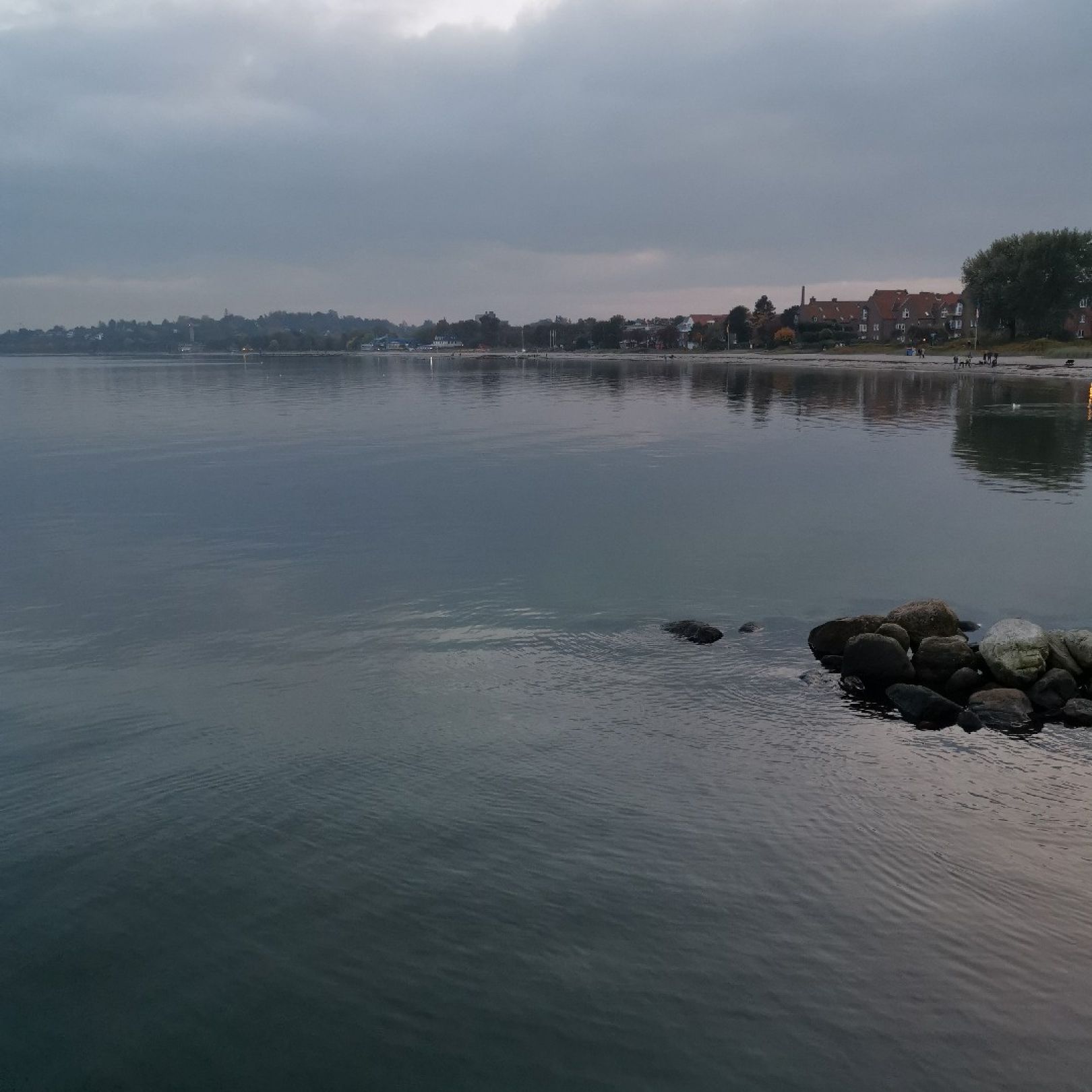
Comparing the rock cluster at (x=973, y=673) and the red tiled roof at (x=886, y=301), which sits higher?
the red tiled roof at (x=886, y=301)

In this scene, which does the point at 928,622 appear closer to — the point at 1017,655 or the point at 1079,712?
the point at 1017,655

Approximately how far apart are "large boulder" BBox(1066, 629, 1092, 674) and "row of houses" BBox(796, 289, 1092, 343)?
144 m

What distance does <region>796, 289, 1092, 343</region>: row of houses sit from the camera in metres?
165

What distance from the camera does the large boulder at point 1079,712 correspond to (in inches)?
614

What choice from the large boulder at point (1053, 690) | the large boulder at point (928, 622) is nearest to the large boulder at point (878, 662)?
the large boulder at point (928, 622)

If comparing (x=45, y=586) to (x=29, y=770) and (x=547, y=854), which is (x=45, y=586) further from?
(x=547, y=854)

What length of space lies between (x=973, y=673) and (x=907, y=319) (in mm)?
177080

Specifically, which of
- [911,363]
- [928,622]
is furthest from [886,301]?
[928,622]

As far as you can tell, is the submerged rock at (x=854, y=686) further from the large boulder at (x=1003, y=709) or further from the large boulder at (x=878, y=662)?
the large boulder at (x=1003, y=709)

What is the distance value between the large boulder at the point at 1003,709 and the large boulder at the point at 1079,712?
54 cm

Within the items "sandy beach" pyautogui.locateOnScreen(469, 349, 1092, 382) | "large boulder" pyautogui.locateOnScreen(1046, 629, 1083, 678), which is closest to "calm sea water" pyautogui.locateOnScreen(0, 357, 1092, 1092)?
"large boulder" pyautogui.locateOnScreen(1046, 629, 1083, 678)

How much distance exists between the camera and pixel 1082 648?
1697 cm

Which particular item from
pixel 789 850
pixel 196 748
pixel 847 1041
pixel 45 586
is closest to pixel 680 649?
pixel 789 850

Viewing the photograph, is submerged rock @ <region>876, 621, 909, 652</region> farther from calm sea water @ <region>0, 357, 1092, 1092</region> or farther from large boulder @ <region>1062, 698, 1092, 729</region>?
large boulder @ <region>1062, 698, 1092, 729</region>
